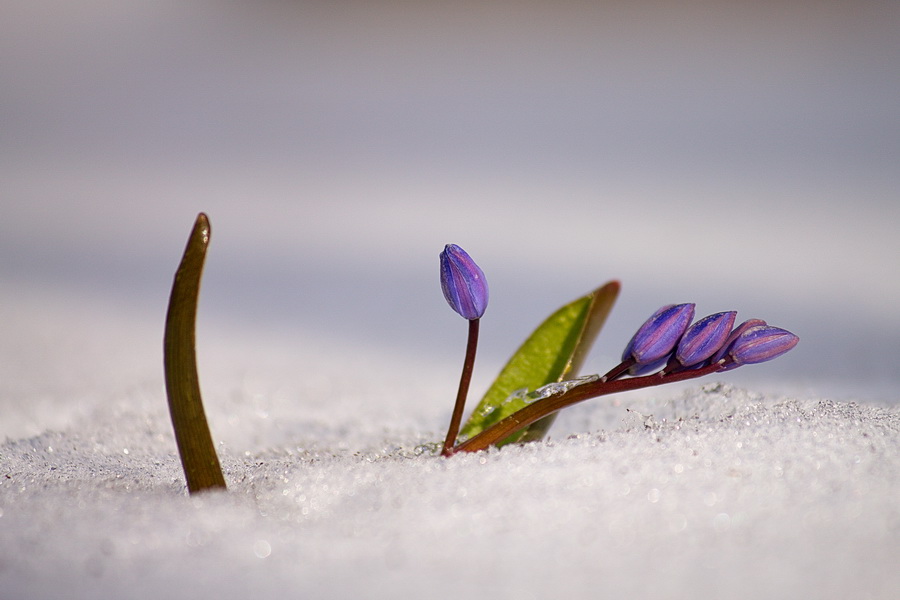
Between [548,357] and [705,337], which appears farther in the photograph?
[548,357]

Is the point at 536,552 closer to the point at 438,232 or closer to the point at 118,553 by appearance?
the point at 118,553

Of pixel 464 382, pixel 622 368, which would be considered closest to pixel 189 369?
pixel 464 382

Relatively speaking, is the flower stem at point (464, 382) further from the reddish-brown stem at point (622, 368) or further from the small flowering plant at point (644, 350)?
the reddish-brown stem at point (622, 368)

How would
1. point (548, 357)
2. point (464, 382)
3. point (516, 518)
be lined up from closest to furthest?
point (516, 518) < point (464, 382) < point (548, 357)

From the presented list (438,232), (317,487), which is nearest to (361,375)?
(317,487)

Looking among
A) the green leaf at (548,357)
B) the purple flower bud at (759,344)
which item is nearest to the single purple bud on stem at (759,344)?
the purple flower bud at (759,344)

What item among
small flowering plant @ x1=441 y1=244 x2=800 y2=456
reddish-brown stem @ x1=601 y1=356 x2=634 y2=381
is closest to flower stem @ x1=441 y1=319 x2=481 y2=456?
small flowering plant @ x1=441 y1=244 x2=800 y2=456

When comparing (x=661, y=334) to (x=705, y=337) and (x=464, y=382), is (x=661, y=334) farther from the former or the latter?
(x=464, y=382)
